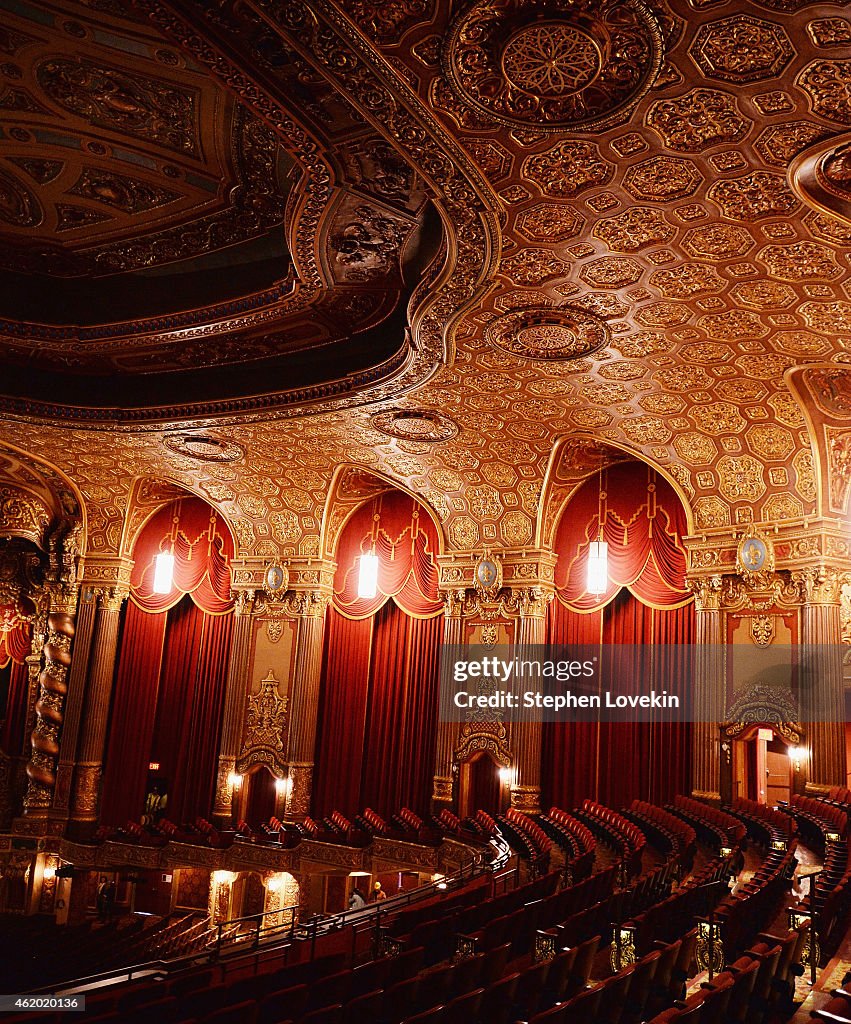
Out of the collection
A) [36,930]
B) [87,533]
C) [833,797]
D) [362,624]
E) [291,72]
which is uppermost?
[291,72]

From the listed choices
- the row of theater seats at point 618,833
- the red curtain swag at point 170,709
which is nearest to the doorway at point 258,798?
the red curtain swag at point 170,709

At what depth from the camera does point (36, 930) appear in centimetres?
1018

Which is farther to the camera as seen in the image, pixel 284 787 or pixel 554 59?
pixel 284 787

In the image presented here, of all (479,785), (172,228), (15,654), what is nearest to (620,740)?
(479,785)

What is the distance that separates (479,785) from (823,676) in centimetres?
641

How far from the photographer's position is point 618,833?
11.4 m

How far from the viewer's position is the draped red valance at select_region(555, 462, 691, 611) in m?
15.2

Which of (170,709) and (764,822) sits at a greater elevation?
(170,709)

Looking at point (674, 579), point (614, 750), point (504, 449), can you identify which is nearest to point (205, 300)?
point (504, 449)

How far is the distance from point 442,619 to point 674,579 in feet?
15.5

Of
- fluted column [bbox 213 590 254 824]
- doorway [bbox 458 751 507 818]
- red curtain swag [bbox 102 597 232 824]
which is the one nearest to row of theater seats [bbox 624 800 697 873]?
doorway [bbox 458 751 507 818]

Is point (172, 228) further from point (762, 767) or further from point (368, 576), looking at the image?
point (762, 767)

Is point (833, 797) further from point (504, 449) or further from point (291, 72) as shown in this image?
point (291, 72)

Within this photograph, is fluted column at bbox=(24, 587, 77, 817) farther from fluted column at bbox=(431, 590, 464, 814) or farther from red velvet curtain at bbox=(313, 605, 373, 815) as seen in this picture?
fluted column at bbox=(431, 590, 464, 814)
